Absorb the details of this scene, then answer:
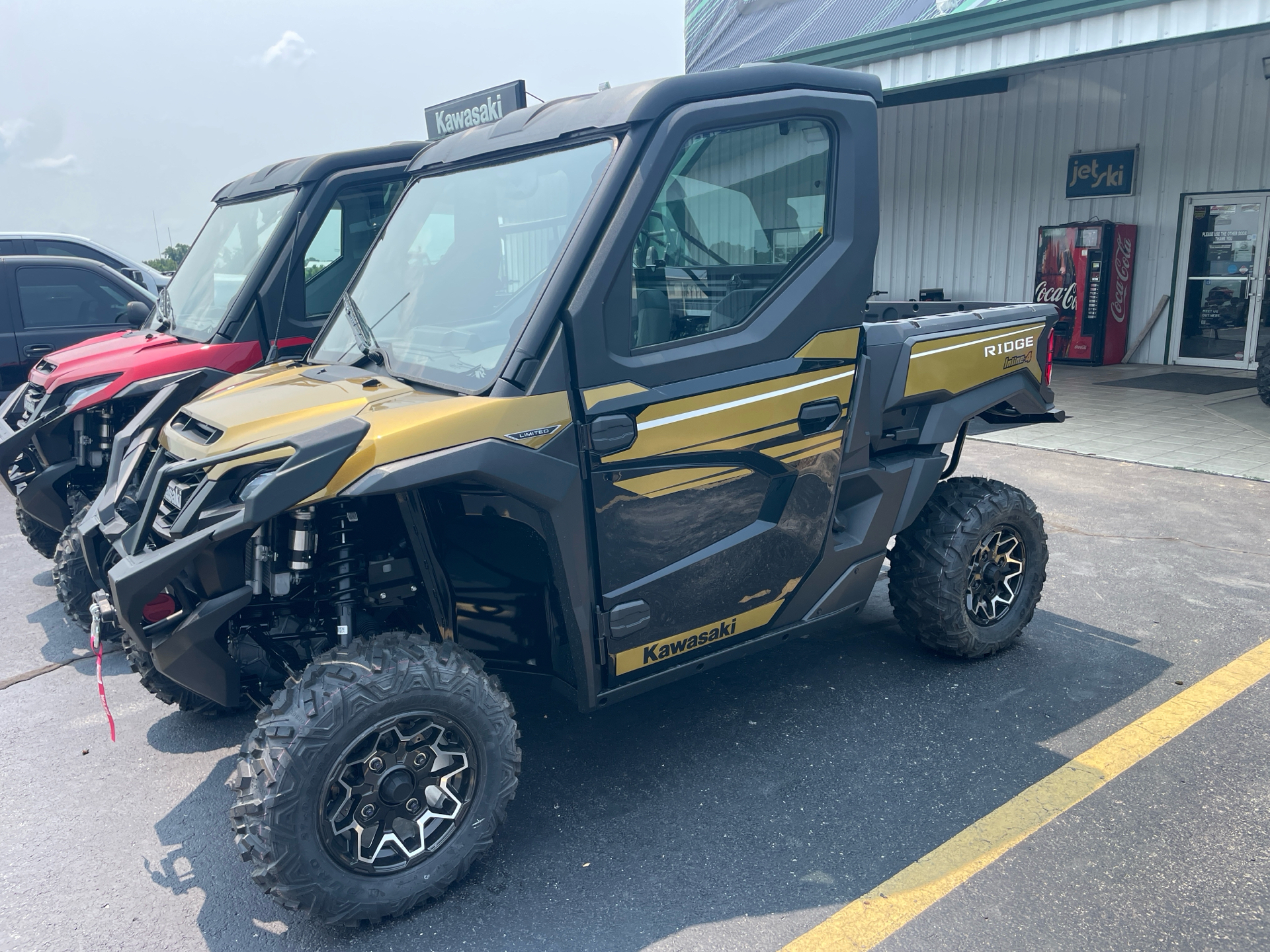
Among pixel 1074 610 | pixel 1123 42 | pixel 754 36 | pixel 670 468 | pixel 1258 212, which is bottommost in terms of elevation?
pixel 1074 610

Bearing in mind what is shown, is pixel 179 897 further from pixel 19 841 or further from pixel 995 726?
pixel 995 726

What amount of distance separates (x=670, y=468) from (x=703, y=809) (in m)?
1.16

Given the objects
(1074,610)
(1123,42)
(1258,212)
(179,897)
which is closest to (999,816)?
(1074,610)

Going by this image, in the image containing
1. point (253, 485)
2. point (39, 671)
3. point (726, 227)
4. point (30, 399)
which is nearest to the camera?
point (253, 485)

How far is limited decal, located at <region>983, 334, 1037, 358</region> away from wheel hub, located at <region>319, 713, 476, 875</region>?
2657 millimetres

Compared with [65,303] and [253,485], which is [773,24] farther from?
[253,485]

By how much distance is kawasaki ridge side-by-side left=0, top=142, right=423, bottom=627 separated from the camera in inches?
184

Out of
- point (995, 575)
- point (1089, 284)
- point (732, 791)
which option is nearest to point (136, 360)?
point (732, 791)

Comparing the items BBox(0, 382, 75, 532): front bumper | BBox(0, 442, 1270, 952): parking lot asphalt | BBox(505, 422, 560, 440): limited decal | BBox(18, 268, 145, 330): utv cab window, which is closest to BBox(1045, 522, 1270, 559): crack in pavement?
BBox(0, 442, 1270, 952): parking lot asphalt

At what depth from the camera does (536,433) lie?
261 cm

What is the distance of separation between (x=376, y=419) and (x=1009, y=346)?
2.75 metres

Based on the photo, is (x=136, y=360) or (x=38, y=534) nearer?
(x=136, y=360)

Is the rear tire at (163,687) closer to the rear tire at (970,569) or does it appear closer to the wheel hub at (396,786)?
the wheel hub at (396,786)

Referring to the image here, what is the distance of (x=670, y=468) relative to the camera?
2865mm
